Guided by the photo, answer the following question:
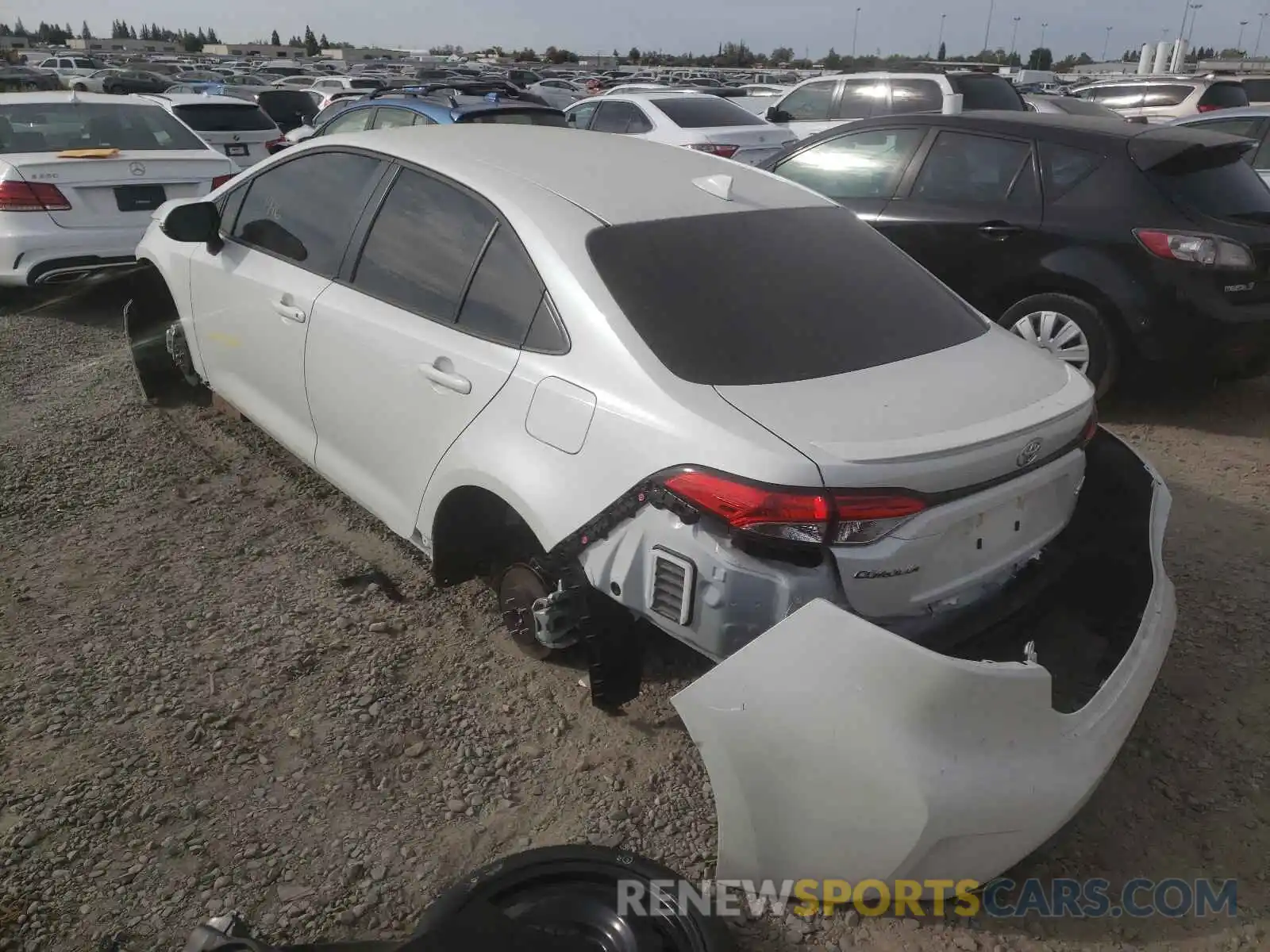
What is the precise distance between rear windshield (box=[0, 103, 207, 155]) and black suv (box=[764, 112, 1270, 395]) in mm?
5696

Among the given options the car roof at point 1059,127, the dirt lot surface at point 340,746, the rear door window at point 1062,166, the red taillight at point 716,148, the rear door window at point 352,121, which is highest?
the car roof at point 1059,127

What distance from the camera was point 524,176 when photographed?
9.86 feet

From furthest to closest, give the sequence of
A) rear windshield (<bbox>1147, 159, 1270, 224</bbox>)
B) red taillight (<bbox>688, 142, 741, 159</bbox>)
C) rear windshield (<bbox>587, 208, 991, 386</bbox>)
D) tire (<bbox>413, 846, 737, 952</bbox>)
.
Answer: red taillight (<bbox>688, 142, 741, 159</bbox>)
rear windshield (<bbox>1147, 159, 1270, 224</bbox>)
rear windshield (<bbox>587, 208, 991, 386</bbox>)
tire (<bbox>413, 846, 737, 952</bbox>)

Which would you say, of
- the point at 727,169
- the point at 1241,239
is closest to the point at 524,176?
the point at 727,169

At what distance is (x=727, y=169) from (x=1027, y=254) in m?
2.61

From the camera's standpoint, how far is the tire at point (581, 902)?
206 cm

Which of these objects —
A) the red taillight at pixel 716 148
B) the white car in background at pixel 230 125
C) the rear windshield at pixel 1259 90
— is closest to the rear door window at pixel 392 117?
the white car in background at pixel 230 125

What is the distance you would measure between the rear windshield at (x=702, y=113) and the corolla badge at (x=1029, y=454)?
367 inches

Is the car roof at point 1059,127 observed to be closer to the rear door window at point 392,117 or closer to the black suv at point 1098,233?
the black suv at point 1098,233

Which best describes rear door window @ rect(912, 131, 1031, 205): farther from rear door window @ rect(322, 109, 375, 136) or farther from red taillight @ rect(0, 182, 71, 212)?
rear door window @ rect(322, 109, 375, 136)

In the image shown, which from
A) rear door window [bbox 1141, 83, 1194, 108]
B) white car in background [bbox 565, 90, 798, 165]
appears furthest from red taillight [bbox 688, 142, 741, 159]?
rear door window [bbox 1141, 83, 1194, 108]

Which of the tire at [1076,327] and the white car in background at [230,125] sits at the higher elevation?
the white car in background at [230,125]

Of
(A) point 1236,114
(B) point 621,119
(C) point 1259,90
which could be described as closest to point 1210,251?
(A) point 1236,114

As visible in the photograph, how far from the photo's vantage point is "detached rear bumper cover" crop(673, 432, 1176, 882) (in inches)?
74.4
